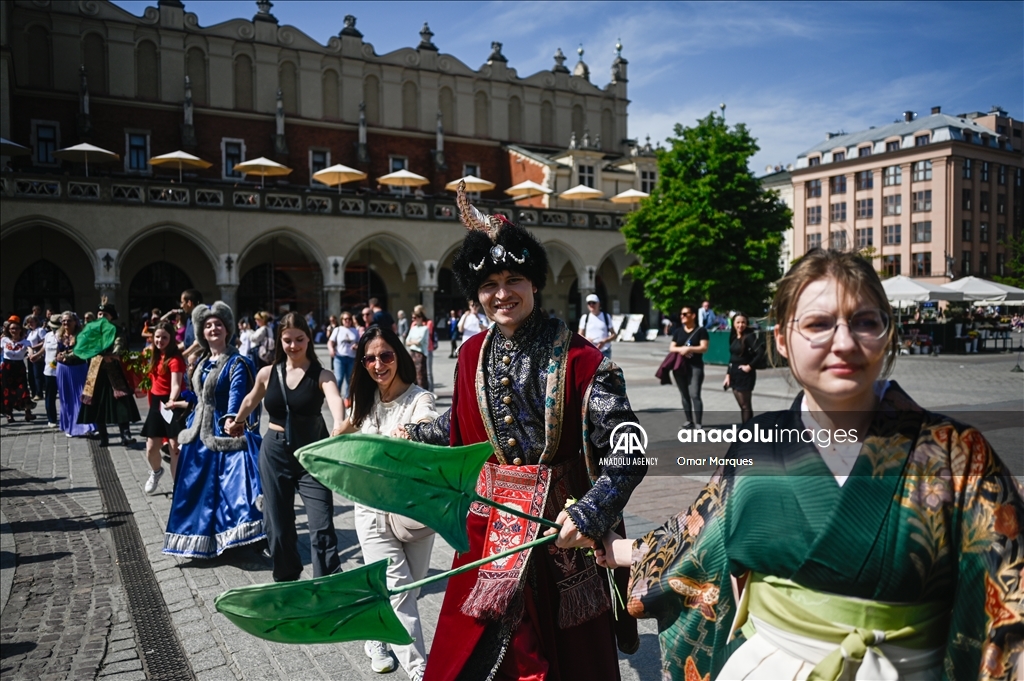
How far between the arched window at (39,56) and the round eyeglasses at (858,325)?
130 feet

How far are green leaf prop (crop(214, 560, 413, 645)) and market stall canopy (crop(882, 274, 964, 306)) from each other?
1898 centimetres

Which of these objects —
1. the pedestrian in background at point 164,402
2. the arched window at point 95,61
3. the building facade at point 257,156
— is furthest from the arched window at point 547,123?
the pedestrian in background at point 164,402

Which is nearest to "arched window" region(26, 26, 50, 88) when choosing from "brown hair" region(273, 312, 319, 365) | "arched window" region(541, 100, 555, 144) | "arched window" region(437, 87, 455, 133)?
"arched window" region(437, 87, 455, 133)

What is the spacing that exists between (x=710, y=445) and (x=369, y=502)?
977mm

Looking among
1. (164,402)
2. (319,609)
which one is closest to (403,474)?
(319,609)

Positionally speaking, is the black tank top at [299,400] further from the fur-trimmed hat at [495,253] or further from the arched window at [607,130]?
the arched window at [607,130]

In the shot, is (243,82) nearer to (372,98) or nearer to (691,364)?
(372,98)

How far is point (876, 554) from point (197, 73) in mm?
40900

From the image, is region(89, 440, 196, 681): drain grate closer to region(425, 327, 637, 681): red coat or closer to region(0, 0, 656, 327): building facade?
region(425, 327, 637, 681): red coat

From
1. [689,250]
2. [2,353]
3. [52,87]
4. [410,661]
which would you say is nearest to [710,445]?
[410,661]

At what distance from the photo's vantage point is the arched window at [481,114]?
44.4 metres

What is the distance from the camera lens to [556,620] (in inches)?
111

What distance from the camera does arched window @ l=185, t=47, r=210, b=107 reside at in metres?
37.2

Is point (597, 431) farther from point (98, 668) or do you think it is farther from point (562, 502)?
point (98, 668)
